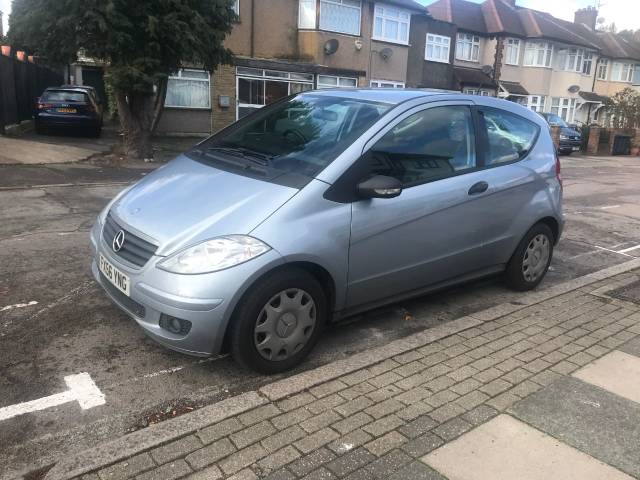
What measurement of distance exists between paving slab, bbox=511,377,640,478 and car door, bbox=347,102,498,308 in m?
1.22

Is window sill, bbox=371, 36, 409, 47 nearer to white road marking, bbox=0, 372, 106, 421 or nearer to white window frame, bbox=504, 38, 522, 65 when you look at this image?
white window frame, bbox=504, 38, 522, 65

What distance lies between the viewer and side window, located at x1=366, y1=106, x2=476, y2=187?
12.6 feet

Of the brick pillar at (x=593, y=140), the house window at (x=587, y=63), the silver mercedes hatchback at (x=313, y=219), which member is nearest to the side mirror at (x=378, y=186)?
the silver mercedes hatchback at (x=313, y=219)

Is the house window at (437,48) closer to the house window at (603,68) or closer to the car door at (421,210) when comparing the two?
the house window at (603,68)

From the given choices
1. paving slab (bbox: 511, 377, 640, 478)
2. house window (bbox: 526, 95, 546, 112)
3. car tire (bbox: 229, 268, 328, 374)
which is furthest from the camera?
house window (bbox: 526, 95, 546, 112)

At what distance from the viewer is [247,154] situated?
400cm

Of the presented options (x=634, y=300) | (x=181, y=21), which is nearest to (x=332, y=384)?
(x=634, y=300)

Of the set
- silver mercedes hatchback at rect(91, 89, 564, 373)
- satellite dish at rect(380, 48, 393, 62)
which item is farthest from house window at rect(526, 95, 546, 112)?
silver mercedes hatchback at rect(91, 89, 564, 373)

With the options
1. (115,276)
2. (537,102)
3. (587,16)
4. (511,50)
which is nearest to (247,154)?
(115,276)

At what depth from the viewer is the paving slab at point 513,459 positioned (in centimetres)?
258

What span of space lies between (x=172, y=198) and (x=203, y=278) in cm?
76

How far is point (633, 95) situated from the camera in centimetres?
3431

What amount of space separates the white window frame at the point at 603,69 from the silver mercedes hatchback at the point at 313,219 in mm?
47065

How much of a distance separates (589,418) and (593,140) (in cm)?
3091
